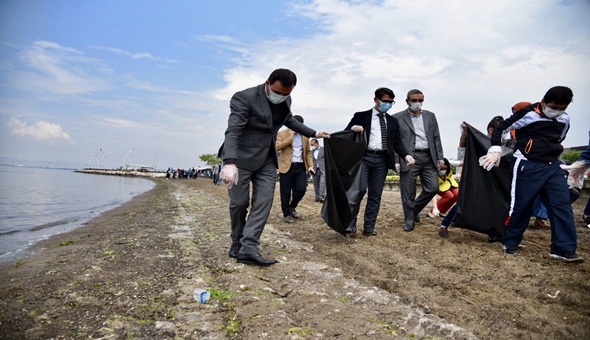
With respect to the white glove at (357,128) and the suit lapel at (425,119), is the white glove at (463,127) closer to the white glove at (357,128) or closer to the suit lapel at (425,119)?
the suit lapel at (425,119)

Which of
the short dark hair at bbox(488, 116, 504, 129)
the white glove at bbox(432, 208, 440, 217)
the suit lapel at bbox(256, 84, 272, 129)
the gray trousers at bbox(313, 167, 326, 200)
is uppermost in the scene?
the short dark hair at bbox(488, 116, 504, 129)

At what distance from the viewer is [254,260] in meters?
3.63

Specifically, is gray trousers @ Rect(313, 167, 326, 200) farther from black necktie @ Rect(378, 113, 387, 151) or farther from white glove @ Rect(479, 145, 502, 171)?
white glove @ Rect(479, 145, 502, 171)

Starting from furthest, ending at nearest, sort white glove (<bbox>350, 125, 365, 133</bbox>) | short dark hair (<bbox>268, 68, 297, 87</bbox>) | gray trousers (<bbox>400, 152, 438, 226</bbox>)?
gray trousers (<bbox>400, 152, 438, 226</bbox>) → white glove (<bbox>350, 125, 365, 133</bbox>) → short dark hair (<bbox>268, 68, 297, 87</bbox>)

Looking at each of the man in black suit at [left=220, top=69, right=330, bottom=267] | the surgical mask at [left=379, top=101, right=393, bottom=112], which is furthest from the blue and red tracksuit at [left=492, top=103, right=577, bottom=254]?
the man in black suit at [left=220, top=69, right=330, bottom=267]

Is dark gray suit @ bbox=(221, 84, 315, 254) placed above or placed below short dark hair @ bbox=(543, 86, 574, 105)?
below

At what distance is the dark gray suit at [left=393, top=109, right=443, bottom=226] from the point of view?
18.2 ft

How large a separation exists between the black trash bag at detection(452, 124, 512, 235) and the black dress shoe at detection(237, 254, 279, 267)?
2.70 m

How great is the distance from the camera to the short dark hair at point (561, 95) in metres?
3.79

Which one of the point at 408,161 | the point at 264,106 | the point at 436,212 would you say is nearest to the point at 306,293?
→ the point at 264,106

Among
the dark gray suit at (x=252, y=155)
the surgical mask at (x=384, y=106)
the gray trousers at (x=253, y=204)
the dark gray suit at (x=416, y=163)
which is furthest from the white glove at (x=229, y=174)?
the dark gray suit at (x=416, y=163)

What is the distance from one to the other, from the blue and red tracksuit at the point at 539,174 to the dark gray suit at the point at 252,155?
275 centimetres

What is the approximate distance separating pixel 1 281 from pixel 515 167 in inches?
217

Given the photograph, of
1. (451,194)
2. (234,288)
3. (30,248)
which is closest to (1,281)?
(234,288)
